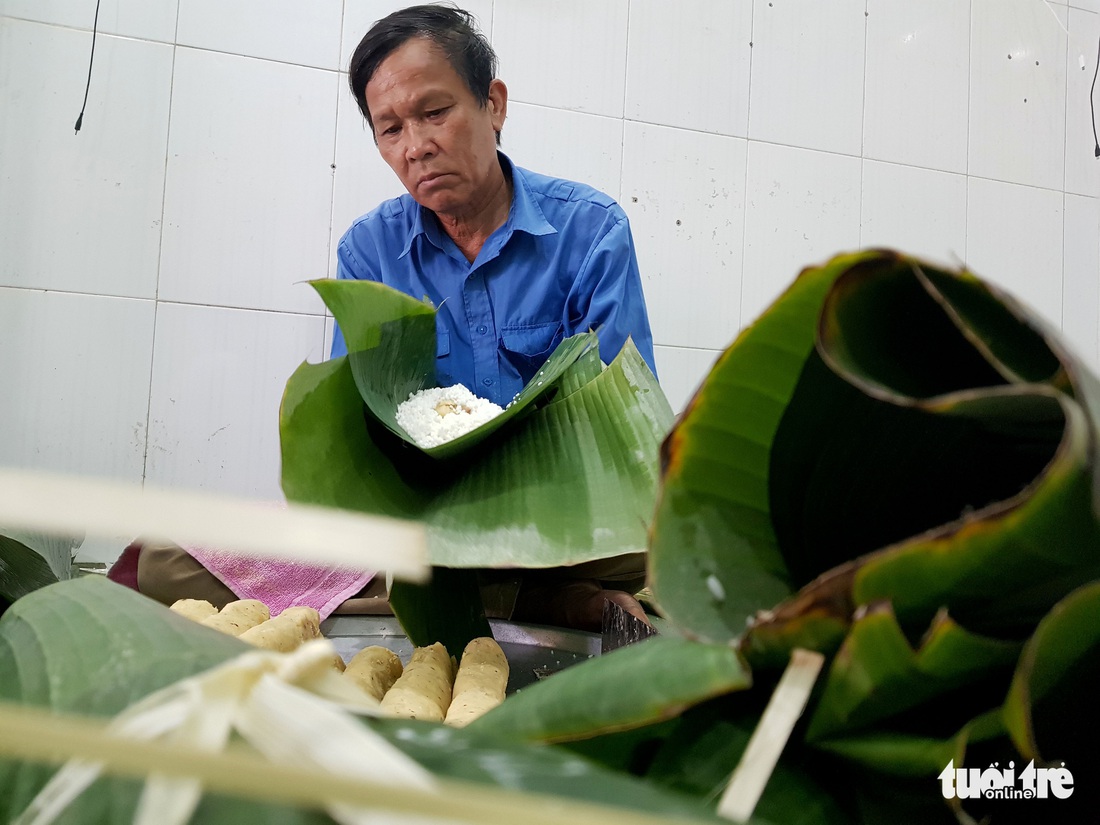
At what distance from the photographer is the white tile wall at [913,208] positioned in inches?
74.5

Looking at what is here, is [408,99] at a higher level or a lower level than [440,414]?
higher

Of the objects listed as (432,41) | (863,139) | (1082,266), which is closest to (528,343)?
(432,41)

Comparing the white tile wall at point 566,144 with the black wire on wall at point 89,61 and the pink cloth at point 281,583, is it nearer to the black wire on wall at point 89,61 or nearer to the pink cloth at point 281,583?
the black wire on wall at point 89,61

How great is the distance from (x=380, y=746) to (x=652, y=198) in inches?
68.4

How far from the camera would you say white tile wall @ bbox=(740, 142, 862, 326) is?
181cm

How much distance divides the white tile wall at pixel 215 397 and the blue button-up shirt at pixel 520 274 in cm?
31

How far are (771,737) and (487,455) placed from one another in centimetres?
34

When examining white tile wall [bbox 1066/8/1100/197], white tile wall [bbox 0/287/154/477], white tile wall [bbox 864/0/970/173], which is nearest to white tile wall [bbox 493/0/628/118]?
white tile wall [bbox 864/0/970/173]

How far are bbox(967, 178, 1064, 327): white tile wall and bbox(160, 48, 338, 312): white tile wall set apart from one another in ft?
4.80

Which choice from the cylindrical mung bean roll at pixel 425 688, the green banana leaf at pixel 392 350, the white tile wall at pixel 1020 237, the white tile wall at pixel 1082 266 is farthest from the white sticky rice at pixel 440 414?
the white tile wall at pixel 1082 266

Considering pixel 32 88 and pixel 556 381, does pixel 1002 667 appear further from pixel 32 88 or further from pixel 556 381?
pixel 32 88

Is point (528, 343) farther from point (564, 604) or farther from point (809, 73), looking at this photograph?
point (809, 73)

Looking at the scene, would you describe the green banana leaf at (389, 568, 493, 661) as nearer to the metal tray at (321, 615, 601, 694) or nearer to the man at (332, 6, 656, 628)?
the metal tray at (321, 615, 601, 694)

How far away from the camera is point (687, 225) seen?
5.78 ft
